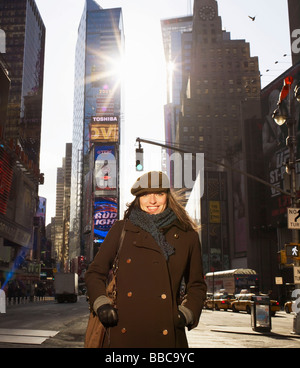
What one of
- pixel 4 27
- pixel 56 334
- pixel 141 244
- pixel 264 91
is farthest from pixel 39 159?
pixel 141 244

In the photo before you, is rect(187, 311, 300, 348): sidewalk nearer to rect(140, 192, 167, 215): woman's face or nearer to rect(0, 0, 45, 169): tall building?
rect(140, 192, 167, 215): woman's face

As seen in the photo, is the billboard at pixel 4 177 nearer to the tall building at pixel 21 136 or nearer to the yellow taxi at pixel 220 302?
the tall building at pixel 21 136

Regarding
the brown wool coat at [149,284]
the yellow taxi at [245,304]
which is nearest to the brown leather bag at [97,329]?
the brown wool coat at [149,284]

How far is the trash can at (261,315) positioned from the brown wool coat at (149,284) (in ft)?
53.1

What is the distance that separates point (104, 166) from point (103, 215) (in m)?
18.6

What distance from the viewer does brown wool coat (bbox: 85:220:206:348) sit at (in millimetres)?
3201

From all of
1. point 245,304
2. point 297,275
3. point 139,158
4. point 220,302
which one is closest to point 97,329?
point 139,158

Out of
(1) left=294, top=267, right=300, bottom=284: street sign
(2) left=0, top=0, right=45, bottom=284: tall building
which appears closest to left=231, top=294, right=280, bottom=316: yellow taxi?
(1) left=294, top=267, right=300, bottom=284: street sign

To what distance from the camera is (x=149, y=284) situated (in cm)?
329

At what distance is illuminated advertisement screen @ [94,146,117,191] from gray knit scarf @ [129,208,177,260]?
159m

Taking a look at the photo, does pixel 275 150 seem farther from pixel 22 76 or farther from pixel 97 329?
pixel 22 76

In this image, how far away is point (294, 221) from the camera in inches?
627

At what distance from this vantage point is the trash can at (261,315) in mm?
18531
